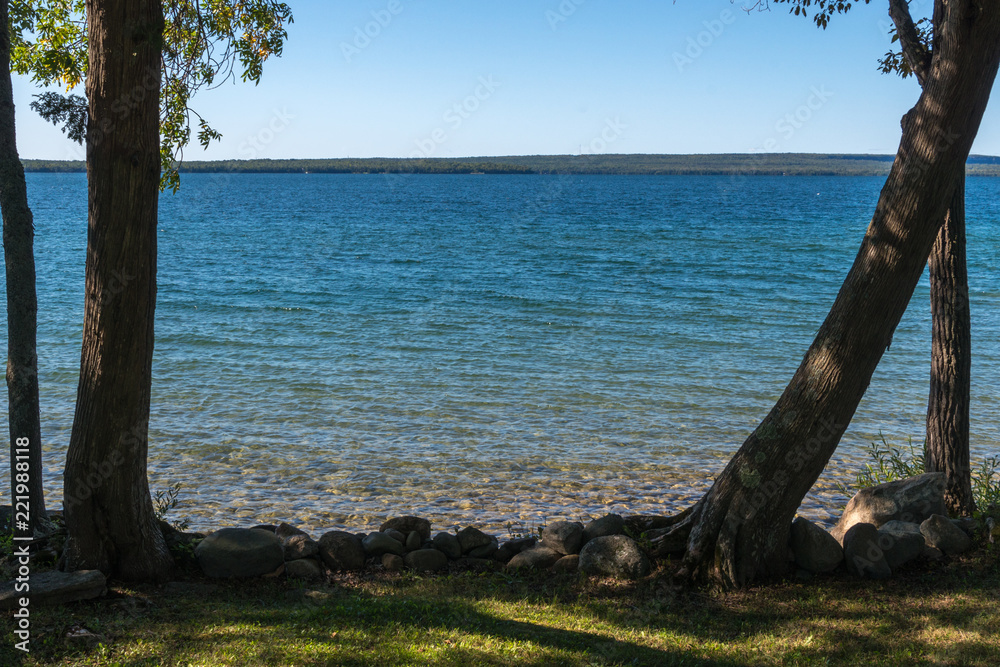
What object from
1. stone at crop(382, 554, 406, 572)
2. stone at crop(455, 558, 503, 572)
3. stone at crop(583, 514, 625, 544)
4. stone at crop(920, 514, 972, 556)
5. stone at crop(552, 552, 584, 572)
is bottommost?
A: stone at crop(455, 558, 503, 572)

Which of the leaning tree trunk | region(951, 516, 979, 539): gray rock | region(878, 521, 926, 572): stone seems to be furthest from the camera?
region(951, 516, 979, 539): gray rock

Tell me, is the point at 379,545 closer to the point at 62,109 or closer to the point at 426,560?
the point at 426,560

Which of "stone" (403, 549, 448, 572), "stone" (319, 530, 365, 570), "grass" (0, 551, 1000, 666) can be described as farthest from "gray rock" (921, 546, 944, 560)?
"stone" (319, 530, 365, 570)

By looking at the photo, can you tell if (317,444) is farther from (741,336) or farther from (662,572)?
(741,336)

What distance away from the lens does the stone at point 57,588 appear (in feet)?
15.1

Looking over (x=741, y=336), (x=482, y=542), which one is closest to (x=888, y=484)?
(x=482, y=542)

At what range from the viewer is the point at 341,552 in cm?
598

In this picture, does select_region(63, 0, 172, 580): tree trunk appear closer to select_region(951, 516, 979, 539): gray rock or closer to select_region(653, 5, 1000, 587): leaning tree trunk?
select_region(653, 5, 1000, 587): leaning tree trunk

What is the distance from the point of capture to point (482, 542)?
Answer: 633 cm

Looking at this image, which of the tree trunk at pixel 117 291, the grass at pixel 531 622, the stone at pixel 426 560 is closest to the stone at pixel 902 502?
the grass at pixel 531 622

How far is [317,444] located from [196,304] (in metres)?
14.3

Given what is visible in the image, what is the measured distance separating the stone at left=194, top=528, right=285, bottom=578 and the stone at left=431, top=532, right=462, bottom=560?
1287 mm

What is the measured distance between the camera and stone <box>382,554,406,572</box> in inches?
236

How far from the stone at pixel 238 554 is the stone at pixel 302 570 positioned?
86 mm
